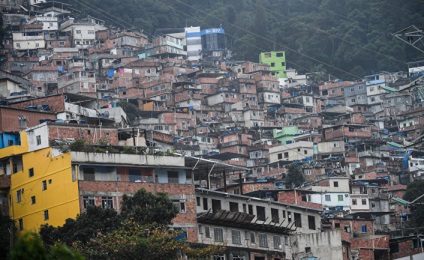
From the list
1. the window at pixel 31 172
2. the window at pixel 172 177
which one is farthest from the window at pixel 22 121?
the window at pixel 172 177

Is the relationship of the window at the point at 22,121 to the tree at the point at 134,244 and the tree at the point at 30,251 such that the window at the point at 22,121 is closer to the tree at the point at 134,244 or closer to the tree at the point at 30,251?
the tree at the point at 134,244

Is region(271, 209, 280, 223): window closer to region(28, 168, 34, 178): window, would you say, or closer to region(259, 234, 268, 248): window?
region(259, 234, 268, 248): window

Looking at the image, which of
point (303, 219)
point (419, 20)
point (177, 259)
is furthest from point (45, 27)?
point (177, 259)

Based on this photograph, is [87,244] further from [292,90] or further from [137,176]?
[292,90]

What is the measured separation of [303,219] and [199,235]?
31.5ft

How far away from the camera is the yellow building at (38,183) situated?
49.3 meters

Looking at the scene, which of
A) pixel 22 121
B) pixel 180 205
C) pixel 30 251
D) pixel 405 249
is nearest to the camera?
pixel 30 251

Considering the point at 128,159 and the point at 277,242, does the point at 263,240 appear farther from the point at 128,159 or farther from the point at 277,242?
the point at 128,159

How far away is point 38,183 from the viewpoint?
51.1 metres

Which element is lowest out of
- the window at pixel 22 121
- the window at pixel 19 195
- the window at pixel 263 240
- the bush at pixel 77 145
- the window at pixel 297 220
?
the window at pixel 263 240

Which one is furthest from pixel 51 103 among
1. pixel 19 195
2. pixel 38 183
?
pixel 38 183

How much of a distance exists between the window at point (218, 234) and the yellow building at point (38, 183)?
8.48 m

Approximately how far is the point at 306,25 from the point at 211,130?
167 ft

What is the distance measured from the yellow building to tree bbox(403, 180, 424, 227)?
35441mm
